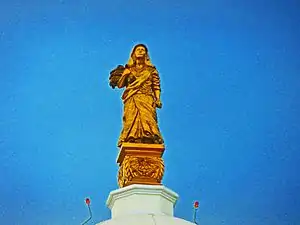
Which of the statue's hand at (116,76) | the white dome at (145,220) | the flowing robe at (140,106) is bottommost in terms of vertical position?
the white dome at (145,220)

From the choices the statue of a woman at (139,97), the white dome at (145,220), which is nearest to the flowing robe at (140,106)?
the statue of a woman at (139,97)

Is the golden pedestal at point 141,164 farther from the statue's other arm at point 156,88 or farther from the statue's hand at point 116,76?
the statue's hand at point 116,76

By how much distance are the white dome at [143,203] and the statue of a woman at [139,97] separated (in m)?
0.74

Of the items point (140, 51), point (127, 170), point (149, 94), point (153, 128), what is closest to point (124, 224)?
point (127, 170)

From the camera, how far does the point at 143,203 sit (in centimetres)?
885

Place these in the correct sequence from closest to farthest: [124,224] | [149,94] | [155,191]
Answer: [124,224]
[155,191]
[149,94]

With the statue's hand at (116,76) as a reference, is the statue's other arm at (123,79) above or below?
below

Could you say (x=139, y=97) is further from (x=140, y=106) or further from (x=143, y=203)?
(x=143, y=203)

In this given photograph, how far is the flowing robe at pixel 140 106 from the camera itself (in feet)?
30.6

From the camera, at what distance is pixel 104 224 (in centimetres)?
849

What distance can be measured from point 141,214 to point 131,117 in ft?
5.01

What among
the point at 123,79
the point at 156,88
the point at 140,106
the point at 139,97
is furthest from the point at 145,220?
the point at 123,79

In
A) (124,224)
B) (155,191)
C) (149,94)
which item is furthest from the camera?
(149,94)

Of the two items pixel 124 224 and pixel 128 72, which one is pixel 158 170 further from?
→ pixel 128 72
